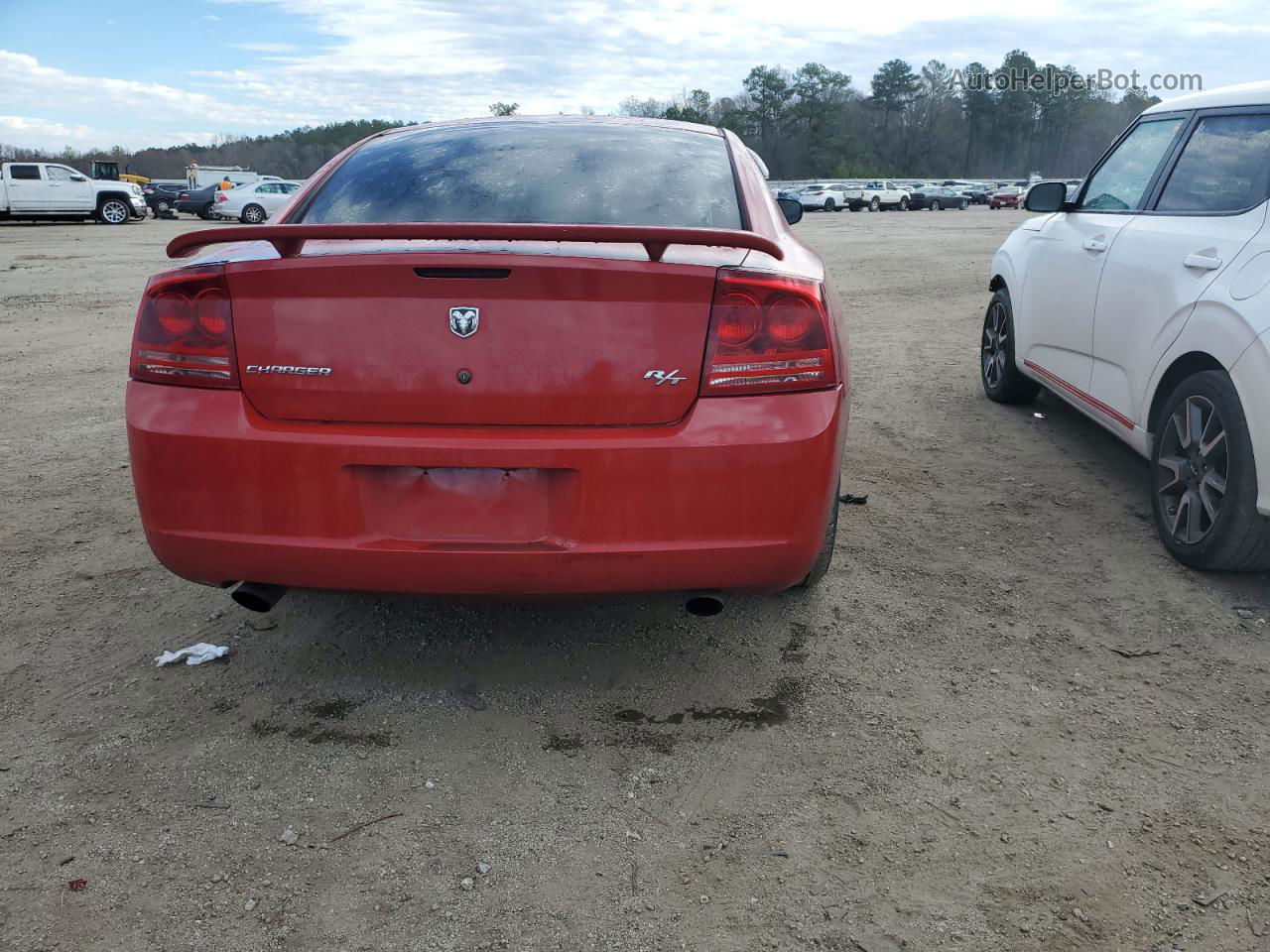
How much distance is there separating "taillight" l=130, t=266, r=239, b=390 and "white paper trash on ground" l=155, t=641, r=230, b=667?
98cm

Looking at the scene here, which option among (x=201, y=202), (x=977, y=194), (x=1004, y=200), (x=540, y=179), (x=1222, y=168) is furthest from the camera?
(x=977, y=194)

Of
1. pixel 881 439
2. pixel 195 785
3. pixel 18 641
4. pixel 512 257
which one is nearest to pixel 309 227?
pixel 512 257

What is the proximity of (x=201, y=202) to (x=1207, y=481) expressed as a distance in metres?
38.6

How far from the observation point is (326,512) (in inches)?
101

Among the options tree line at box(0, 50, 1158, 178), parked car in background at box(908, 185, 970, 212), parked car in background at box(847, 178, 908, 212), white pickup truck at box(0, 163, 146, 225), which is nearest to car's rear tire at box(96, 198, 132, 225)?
white pickup truck at box(0, 163, 146, 225)

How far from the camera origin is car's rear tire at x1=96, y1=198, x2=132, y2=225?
32344 millimetres

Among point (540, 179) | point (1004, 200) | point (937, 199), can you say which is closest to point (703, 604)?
point (540, 179)

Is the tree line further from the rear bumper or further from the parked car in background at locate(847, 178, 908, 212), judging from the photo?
the rear bumper

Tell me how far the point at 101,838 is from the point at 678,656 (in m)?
1.64

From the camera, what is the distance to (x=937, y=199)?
63.8 meters

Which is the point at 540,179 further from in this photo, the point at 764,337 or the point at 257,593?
the point at 257,593

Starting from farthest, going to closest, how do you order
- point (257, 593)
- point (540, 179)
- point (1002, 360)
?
point (1002, 360)
point (540, 179)
point (257, 593)

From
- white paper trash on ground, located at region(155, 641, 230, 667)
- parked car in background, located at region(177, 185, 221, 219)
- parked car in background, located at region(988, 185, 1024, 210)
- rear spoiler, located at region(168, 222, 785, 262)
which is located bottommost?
white paper trash on ground, located at region(155, 641, 230, 667)

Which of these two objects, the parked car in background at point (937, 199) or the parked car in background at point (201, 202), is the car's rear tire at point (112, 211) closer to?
the parked car in background at point (201, 202)
